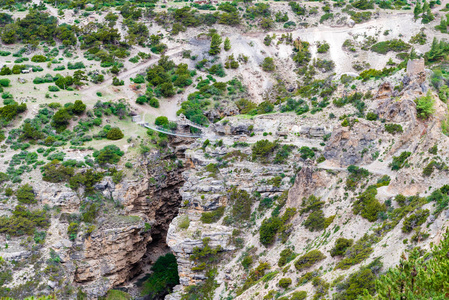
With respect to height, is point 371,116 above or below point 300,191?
above

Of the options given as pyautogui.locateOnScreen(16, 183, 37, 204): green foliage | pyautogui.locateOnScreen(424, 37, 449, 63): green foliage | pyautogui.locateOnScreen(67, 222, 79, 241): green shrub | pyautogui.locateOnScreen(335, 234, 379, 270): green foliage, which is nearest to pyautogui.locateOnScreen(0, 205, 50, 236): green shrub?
pyautogui.locateOnScreen(16, 183, 37, 204): green foliage

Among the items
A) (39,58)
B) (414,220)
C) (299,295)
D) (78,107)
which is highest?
(414,220)

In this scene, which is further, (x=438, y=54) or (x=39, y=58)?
(x=39, y=58)

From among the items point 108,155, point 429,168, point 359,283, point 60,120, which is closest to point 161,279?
point 108,155

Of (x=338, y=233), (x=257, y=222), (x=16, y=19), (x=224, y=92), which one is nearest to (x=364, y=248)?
(x=338, y=233)

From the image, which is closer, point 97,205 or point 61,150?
point 97,205

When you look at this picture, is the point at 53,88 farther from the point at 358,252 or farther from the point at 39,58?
the point at 358,252

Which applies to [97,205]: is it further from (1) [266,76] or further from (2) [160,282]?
(1) [266,76]

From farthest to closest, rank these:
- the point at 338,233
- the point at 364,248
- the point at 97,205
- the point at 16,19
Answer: the point at 16,19, the point at 97,205, the point at 338,233, the point at 364,248
